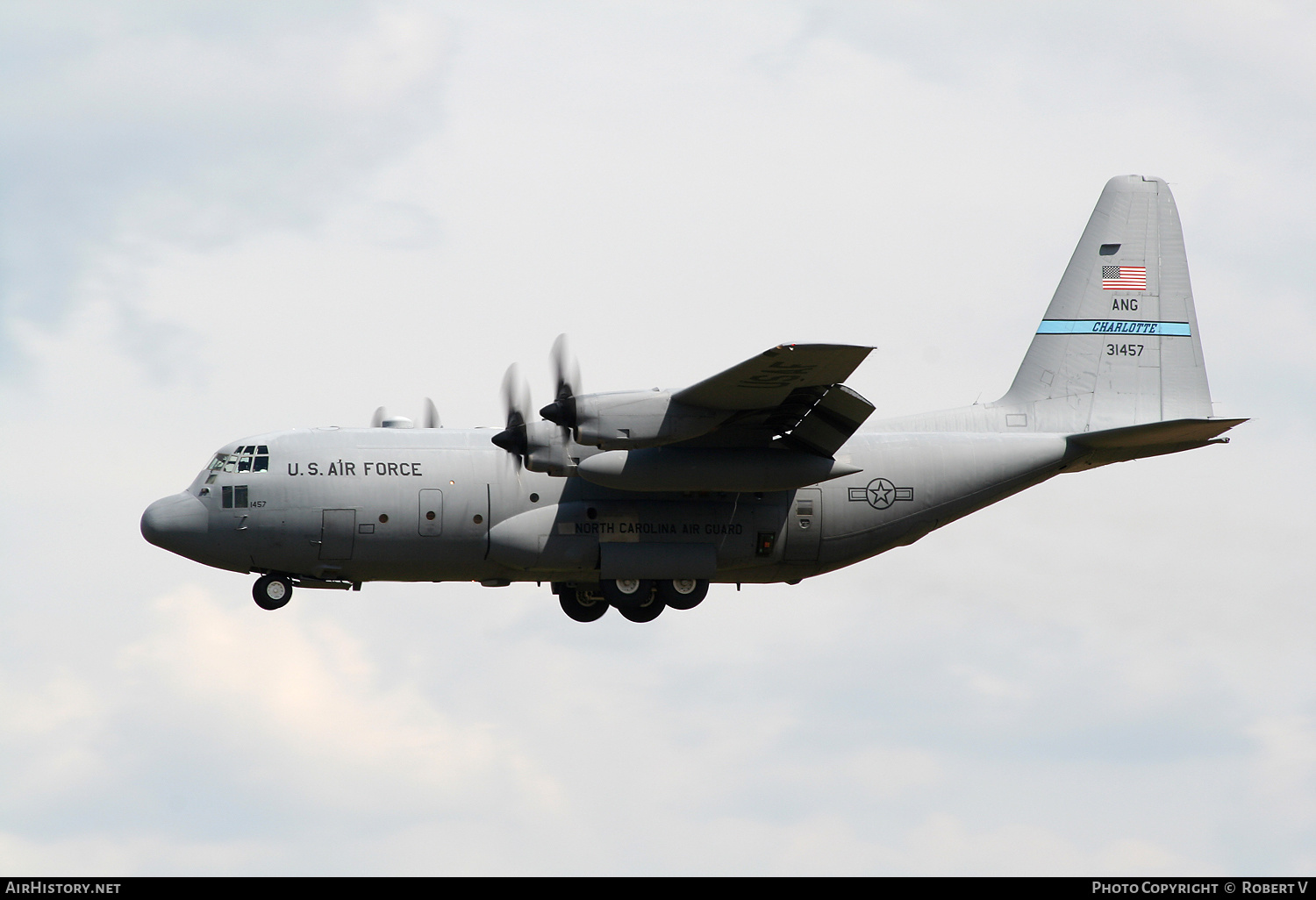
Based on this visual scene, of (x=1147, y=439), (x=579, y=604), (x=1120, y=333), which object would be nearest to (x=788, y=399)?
(x=579, y=604)

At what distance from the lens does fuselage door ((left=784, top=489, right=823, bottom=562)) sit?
28.4 m

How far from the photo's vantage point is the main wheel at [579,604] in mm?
29844

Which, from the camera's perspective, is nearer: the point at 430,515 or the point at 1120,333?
the point at 430,515

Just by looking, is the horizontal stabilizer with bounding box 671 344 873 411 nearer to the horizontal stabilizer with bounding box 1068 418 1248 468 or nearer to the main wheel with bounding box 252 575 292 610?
the horizontal stabilizer with bounding box 1068 418 1248 468

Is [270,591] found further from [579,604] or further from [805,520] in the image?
[805,520]

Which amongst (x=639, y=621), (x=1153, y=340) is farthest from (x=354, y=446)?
(x=1153, y=340)

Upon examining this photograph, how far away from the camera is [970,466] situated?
28.9 metres

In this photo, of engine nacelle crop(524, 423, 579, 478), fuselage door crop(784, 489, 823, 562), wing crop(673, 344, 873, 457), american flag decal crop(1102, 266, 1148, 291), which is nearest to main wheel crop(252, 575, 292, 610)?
engine nacelle crop(524, 423, 579, 478)

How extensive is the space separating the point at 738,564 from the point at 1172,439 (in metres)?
8.03

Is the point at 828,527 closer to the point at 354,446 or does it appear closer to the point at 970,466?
the point at 970,466

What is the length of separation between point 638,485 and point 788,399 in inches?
115

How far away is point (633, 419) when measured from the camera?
24.8 m

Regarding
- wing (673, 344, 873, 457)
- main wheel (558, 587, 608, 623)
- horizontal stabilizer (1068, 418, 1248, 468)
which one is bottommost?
main wheel (558, 587, 608, 623)

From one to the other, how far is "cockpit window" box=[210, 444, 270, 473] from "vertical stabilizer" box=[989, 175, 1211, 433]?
13.3 m
